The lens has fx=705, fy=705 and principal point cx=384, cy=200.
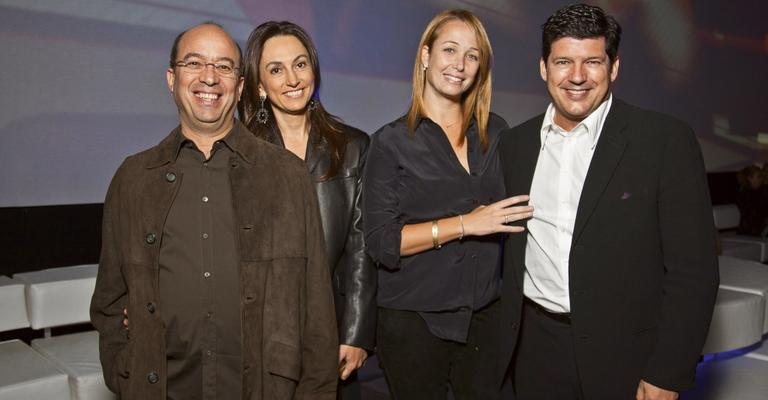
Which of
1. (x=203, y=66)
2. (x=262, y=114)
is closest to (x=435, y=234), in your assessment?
(x=262, y=114)

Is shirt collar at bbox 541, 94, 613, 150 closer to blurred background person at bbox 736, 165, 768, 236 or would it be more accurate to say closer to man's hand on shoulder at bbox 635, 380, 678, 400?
man's hand on shoulder at bbox 635, 380, 678, 400

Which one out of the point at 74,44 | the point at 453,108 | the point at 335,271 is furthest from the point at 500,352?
the point at 74,44

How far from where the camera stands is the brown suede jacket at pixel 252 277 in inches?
63.4

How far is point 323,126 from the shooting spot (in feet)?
7.04

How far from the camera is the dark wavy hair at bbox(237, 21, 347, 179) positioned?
212 cm

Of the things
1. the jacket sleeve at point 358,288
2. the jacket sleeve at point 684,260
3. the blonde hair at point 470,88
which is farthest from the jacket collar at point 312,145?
the jacket sleeve at point 684,260

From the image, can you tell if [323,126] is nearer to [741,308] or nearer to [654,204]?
[654,204]

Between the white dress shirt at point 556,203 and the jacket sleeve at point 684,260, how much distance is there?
207mm

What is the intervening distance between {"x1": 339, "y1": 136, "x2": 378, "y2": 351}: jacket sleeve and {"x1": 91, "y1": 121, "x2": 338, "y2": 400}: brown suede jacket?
0.30m

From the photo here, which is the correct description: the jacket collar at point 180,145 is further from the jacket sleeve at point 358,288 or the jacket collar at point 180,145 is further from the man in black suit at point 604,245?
the man in black suit at point 604,245

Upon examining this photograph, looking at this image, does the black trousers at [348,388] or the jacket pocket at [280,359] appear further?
the black trousers at [348,388]

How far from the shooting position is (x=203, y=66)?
1.68 meters

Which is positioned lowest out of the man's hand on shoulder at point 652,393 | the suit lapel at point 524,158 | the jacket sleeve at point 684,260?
the man's hand on shoulder at point 652,393

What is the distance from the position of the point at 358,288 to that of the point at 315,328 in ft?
1.16
